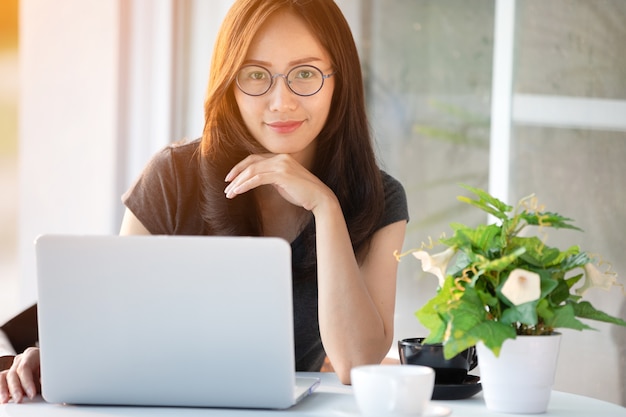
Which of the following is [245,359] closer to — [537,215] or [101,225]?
[537,215]

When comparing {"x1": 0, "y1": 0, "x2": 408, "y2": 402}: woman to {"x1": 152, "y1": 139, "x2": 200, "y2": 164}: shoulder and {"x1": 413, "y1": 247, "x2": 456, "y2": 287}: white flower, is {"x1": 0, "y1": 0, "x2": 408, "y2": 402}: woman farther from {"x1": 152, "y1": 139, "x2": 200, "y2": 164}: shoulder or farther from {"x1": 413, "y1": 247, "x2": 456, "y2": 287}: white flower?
{"x1": 413, "y1": 247, "x2": 456, "y2": 287}: white flower

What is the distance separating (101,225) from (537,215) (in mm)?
2406

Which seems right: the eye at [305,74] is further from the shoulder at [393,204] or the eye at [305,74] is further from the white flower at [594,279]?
the white flower at [594,279]

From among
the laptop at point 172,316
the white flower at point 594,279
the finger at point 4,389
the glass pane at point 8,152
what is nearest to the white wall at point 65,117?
the glass pane at point 8,152

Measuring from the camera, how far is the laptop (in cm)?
112

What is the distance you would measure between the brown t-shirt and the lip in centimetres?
25

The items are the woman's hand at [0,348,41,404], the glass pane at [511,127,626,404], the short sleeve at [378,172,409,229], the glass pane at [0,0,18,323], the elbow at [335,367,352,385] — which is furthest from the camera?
the glass pane at [0,0,18,323]

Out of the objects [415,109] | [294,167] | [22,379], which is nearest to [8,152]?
[415,109]

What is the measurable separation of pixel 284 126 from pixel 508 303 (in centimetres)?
87

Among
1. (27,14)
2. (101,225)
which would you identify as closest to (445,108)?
(101,225)

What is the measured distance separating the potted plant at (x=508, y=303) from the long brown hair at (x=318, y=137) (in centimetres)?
75

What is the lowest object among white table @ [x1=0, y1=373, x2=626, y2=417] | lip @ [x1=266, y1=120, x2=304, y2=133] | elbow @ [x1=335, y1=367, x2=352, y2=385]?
elbow @ [x1=335, y1=367, x2=352, y2=385]

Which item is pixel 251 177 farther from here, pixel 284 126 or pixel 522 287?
pixel 522 287

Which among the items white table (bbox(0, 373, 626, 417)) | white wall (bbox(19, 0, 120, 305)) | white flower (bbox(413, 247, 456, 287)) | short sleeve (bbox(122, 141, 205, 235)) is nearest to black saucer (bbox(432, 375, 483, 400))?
white table (bbox(0, 373, 626, 417))
